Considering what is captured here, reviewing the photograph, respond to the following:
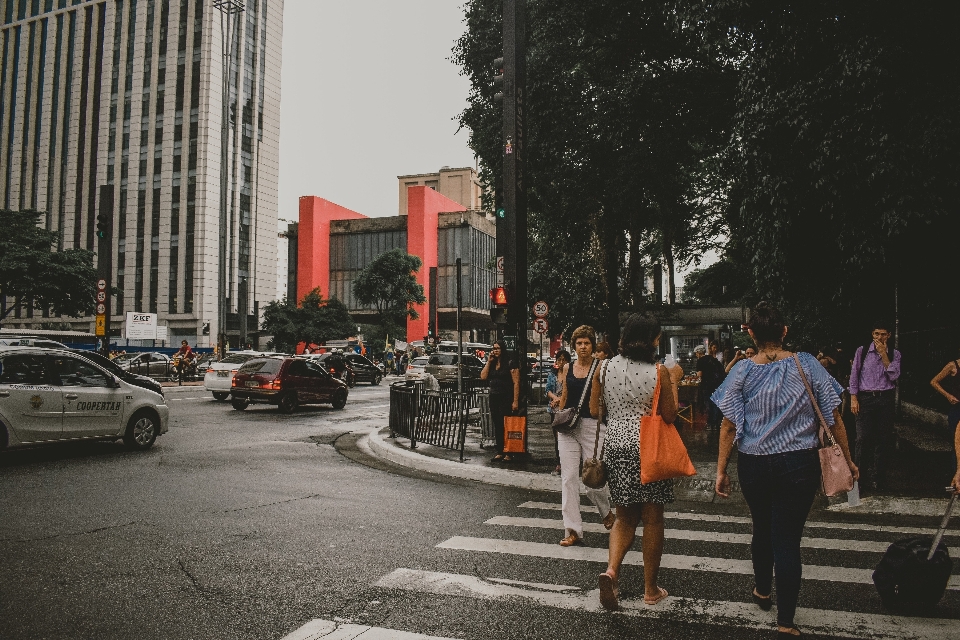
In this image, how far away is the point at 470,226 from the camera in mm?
81438

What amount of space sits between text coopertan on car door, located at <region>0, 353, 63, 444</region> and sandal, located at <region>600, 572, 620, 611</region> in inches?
345

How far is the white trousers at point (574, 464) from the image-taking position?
598 cm

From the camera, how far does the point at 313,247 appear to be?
Answer: 82188 mm

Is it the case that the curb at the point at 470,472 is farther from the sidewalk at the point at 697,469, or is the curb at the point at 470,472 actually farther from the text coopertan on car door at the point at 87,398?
the text coopertan on car door at the point at 87,398

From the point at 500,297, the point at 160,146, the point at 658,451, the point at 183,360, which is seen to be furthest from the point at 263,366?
the point at 160,146

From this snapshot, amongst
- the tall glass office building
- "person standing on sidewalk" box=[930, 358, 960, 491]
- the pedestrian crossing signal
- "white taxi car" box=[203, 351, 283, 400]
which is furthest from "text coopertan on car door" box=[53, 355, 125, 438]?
the tall glass office building

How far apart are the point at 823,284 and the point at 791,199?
98.9 inches

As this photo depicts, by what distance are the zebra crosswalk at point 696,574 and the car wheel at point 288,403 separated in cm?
1363

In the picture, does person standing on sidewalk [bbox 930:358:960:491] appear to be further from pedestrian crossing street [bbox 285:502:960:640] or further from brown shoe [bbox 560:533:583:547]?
brown shoe [bbox 560:533:583:547]

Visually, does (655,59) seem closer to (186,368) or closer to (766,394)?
(766,394)

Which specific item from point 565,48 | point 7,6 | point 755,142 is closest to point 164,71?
point 7,6

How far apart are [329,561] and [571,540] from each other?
6.41 feet

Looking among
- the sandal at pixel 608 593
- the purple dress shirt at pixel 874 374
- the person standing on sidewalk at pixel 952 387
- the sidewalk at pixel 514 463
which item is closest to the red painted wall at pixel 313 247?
the sidewalk at pixel 514 463

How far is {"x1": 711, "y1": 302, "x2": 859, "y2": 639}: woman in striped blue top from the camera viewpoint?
385 centimetres
